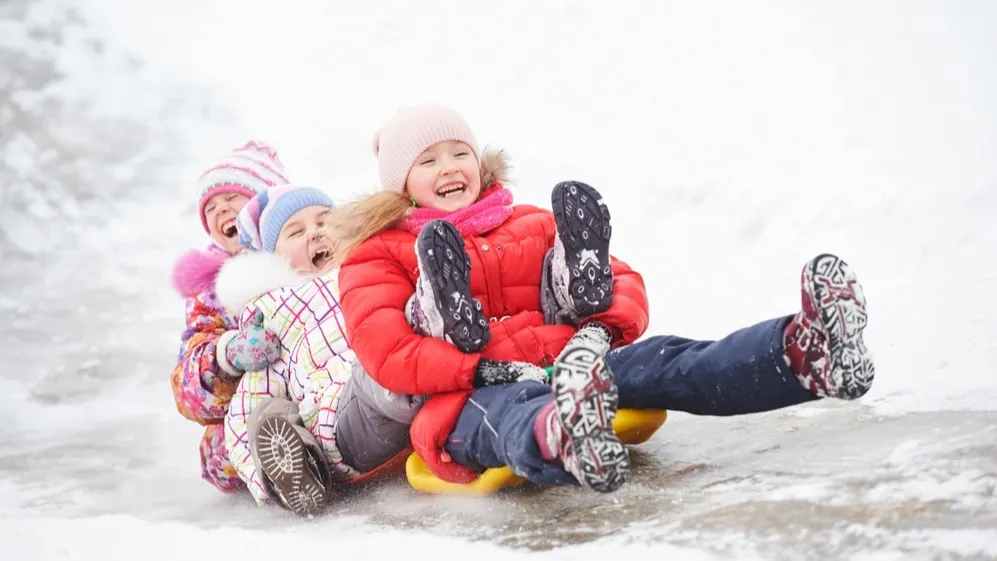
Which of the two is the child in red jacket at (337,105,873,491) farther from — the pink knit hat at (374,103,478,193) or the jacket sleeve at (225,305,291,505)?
the jacket sleeve at (225,305,291,505)

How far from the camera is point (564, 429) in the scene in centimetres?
165

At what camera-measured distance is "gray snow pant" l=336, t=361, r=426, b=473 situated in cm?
234

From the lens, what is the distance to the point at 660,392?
211 centimetres

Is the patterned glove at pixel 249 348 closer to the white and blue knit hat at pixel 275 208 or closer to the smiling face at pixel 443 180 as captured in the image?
the white and blue knit hat at pixel 275 208

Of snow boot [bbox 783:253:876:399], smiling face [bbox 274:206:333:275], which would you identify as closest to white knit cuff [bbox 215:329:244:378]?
smiling face [bbox 274:206:333:275]

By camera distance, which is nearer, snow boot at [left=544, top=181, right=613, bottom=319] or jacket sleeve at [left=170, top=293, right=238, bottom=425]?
snow boot at [left=544, top=181, right=613, bottom=319]

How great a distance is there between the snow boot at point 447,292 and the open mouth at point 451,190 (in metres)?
0.43

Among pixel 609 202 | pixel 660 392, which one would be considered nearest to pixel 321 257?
pixel 660 392

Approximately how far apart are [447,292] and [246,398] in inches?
42.0

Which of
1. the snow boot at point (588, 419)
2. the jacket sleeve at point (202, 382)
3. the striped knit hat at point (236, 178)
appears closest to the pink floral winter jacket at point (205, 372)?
the jacket sleeve at point (202, 382)

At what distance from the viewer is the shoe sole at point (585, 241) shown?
2.23 m

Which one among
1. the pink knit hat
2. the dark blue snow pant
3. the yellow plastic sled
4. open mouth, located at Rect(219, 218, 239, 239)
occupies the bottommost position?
the yellow plastic sled

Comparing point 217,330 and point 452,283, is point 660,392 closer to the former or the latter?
point 452,283

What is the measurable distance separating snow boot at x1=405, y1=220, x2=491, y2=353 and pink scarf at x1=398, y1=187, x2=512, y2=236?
0.32m
